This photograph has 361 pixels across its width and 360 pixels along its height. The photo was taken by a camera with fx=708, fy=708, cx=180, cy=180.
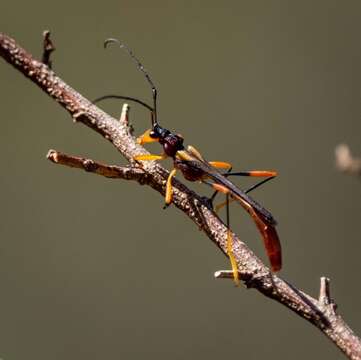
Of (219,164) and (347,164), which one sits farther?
(219,164)

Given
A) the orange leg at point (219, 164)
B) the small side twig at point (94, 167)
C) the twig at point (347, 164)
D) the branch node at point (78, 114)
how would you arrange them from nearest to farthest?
1. the twig at point (347, 164)
2. the small side twig at point (94, 167)
3. the branch node at point (78, 114)
4. the orange leg at point (219, 164)

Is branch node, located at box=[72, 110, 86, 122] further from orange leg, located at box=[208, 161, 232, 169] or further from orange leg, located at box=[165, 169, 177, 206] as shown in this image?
orange leg, located at box=[208, 161, 232, 169]

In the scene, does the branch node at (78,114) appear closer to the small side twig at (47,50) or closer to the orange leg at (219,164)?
the small side twig at (47,50)

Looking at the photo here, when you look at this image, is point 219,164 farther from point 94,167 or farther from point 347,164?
point 347,164

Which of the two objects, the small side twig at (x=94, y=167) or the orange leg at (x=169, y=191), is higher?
the orange leg at (x=169, y=191)

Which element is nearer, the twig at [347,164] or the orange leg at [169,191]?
the twig at [347,164]

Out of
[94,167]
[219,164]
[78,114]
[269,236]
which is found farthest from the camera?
[219,164]

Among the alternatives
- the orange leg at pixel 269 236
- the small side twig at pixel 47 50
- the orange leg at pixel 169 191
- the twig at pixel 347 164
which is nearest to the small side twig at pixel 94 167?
the orange leg at pixel 169 191

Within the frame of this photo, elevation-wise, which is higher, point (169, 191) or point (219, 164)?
point (219, 164)

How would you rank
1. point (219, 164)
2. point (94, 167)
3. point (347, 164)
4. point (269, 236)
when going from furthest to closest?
1. point (219, 164)
2. point (269, 236)
3. point (94, 167)
4. point (347, 164)

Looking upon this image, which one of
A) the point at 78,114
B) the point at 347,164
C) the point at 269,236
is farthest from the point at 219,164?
the point at 347,164

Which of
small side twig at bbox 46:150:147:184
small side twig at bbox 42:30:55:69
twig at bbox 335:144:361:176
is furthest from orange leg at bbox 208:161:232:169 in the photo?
twig at bbox 335:144:361:176

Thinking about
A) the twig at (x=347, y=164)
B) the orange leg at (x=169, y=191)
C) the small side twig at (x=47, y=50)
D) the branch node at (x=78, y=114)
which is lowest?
the twig at (x=347, y=164)

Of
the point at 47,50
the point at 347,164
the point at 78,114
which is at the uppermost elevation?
the point at 47,50
